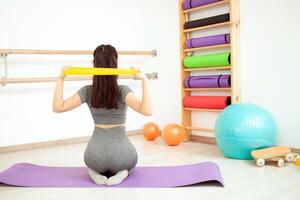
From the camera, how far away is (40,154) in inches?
167

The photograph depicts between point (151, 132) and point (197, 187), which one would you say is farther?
point (151, 132)

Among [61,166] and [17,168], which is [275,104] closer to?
[61,166]

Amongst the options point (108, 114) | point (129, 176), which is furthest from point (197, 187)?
point (108, 114)

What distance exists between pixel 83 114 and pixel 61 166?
5.26 feet

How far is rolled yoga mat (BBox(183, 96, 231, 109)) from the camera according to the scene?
423cm

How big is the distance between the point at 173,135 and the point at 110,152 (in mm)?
1735

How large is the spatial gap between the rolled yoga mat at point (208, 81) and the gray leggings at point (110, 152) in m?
1.68

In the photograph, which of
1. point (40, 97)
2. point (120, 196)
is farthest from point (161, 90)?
point (120, 196)

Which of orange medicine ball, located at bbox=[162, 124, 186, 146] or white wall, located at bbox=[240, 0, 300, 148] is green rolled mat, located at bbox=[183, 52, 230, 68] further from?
orange medicine ball, located at bbox=[162, 124, 186, 146]

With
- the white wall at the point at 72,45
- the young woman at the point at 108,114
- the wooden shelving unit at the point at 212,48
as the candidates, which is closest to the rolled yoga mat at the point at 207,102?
the wooden shelving unit at the point at 212,48

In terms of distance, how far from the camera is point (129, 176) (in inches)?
121

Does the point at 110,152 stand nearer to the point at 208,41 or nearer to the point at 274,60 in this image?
the point at 274,60

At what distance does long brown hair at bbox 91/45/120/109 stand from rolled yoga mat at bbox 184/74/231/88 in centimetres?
172

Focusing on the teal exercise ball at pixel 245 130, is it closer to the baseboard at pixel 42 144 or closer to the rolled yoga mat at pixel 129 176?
the rolled yoga mat at pixel 129 176
